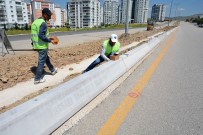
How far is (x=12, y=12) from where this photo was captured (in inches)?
3410

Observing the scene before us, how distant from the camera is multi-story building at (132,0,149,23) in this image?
143 m

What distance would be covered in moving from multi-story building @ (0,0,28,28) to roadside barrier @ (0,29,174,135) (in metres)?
87.0

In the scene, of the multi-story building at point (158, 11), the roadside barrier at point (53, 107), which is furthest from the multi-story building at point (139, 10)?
the roadside barrier at point (53, 107)

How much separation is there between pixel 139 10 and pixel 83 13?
51.8 metres

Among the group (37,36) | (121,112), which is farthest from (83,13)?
(121,112)

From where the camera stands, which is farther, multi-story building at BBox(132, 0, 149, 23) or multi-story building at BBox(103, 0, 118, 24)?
multi-story building at BBox(103, 0, 118, 24)

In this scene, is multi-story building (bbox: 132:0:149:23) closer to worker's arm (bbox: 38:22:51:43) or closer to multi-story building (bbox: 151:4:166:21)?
multi-story building (bbox: 151:4:166:21)

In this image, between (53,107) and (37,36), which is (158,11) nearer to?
(37,36)

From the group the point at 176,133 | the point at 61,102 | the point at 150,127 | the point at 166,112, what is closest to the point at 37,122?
the point at 61,102

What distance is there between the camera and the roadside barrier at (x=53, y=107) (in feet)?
6.78

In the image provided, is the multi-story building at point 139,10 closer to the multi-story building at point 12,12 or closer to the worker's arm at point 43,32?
the multi-story building at point 12,12

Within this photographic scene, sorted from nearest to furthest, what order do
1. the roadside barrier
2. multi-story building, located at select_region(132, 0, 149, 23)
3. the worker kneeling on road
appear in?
the roadside barrier
the worker kneeling on road
multi-story building, located at select_region(132, 0, 149, 23)

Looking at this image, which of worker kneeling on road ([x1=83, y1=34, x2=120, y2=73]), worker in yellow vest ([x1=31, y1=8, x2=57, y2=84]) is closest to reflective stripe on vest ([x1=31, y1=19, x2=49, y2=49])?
worker in yellow vest ([x1=31, y1=8, x2=57, y2=84])

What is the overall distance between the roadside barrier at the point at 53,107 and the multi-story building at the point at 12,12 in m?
87.0
